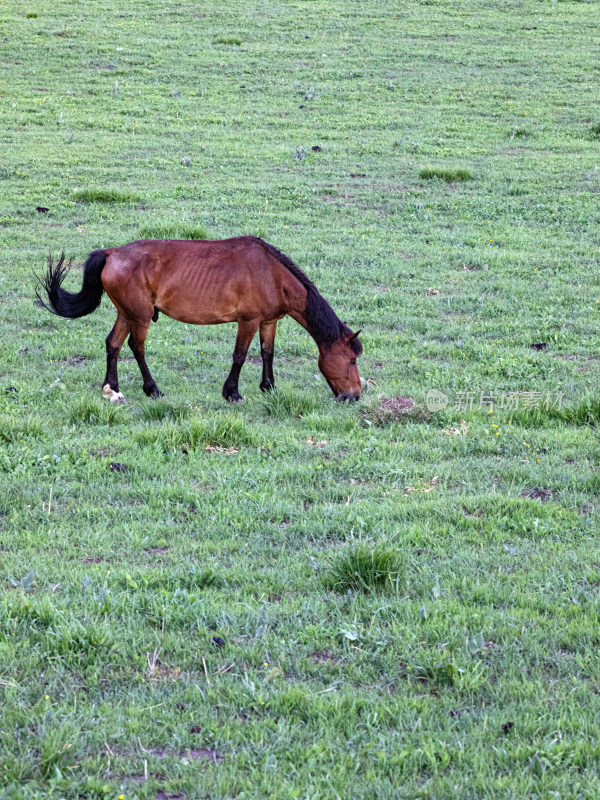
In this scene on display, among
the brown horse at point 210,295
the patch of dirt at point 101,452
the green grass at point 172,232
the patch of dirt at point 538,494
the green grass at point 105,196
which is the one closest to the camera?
the patch of dirt at point 538,494

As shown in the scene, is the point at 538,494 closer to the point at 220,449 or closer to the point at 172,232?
the point at 220,449

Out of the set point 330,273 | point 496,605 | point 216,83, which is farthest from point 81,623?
point 216,83

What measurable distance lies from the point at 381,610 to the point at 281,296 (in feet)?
16.0

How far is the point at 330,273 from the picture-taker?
12602mm

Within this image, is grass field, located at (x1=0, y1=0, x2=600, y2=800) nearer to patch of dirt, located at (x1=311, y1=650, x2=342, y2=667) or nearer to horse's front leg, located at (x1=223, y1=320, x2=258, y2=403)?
patch of dirt, located at (x1=311, y1=650, x2=342, y2=667)

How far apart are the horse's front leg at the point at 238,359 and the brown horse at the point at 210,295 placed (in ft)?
0.03

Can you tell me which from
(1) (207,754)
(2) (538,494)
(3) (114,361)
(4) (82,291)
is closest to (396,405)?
(2) (538,494)

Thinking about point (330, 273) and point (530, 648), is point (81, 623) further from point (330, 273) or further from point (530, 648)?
point (330, 273)

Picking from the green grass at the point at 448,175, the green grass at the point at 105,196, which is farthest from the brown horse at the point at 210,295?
the green grass at the point at 448,175

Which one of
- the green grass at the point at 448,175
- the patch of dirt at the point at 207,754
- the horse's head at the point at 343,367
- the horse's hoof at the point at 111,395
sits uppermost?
the green grass at the point at 448,175

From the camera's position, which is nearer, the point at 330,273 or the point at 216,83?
the point at 330,273

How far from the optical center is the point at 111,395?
27.5ft

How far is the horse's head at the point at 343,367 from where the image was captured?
27.5ft

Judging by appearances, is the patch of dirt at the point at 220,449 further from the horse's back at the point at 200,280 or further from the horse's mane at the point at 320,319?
the horse's back at the point at 200,280
